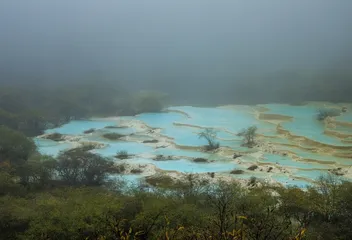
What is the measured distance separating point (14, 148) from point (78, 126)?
49.7ft

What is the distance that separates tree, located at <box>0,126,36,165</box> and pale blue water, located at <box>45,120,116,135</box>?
10481 mm

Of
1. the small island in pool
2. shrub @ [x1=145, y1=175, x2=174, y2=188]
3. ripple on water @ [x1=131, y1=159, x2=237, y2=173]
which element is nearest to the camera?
shrub @ [x1=145, y1=175, x2=174, y2=188]

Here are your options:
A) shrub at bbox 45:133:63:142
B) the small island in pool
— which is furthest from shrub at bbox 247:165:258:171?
shrub at bbox 45:133:63:142

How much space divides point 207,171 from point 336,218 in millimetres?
11992

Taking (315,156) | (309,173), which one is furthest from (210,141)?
(309,173)

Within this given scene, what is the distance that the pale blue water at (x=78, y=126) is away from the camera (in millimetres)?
39244

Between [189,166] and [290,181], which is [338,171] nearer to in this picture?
[290,181]

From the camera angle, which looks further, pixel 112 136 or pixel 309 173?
pixel 112 136

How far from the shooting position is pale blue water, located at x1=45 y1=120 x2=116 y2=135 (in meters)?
39.2

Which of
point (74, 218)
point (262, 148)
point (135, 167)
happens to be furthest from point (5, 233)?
point (262, 148)

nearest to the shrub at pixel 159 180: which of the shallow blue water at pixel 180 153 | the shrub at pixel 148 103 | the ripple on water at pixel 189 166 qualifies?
the ripple on water at pixel 189 166

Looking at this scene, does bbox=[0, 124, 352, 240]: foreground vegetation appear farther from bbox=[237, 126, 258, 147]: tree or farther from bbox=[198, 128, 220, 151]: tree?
bbox=[237, 126, 258, 147]: tree

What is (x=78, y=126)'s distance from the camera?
42125mm

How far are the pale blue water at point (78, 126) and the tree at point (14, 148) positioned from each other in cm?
1048
